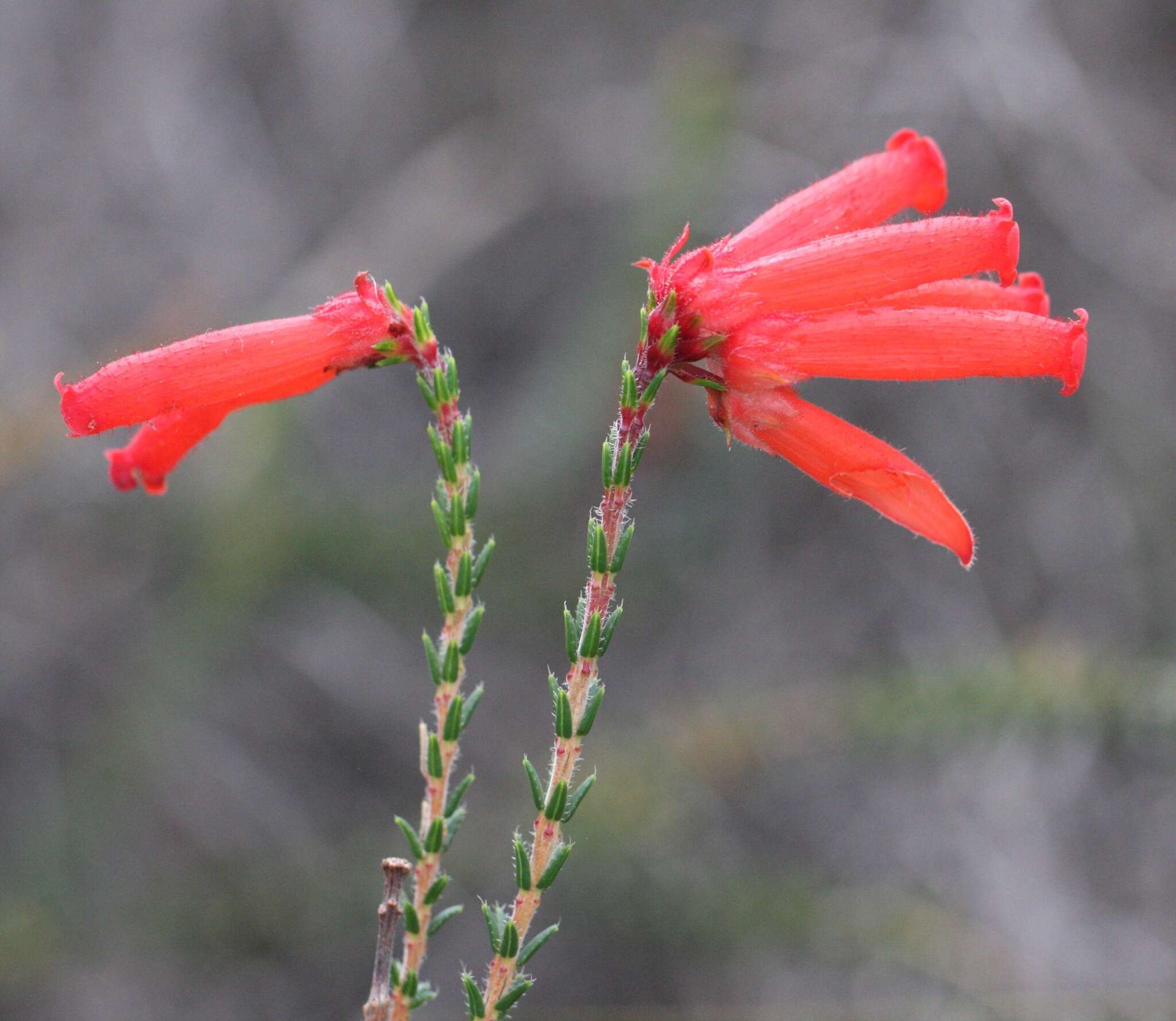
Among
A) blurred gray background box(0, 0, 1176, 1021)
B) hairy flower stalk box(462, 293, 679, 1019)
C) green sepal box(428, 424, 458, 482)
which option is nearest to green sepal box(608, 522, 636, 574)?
hairy flower stalk box(462, 293, 679, 1019)

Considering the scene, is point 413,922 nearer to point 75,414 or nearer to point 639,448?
point 639,448

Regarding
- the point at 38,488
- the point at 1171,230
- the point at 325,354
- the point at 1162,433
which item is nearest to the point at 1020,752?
the point at 1162,433

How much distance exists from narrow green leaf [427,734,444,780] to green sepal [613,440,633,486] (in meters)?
0.45

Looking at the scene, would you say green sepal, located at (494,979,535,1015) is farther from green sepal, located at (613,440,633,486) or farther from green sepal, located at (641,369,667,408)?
green sepal, located at (641,369,667,408)

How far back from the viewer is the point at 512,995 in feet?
4.43

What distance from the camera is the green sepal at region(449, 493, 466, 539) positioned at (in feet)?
5.08

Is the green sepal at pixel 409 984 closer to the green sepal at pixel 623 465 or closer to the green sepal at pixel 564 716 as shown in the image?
the green sepal at pixel 564 716

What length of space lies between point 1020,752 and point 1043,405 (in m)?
2.19

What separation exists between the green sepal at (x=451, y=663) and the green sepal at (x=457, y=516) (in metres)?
0.17

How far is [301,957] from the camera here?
4574 millimetres

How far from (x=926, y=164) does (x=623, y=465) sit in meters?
0.89

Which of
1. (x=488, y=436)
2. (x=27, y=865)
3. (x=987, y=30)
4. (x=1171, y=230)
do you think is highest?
(x=987, y=30)

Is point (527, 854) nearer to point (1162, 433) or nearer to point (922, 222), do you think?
point (922, 222)

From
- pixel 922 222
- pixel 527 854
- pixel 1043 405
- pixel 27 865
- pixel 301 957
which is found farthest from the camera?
pixel 1043 405
